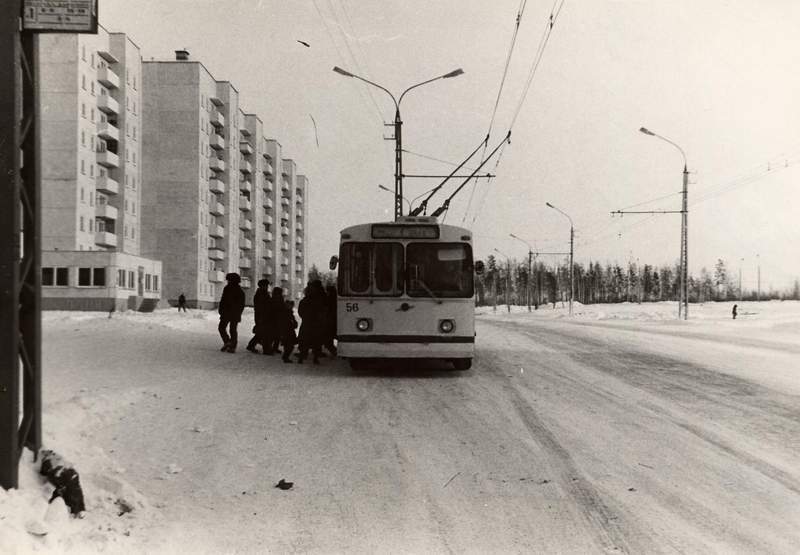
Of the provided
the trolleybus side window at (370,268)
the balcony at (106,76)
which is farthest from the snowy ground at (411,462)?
the balcony at (106,76)

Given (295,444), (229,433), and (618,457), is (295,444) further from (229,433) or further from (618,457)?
(618,457)

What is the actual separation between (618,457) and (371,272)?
23.6 feet

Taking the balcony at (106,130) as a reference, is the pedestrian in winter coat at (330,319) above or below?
below

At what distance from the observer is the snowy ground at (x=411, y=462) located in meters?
5.01

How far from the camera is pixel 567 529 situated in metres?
5.22

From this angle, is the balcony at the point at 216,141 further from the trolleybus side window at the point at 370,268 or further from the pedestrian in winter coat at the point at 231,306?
the trolleybus side window at the point at 370,268

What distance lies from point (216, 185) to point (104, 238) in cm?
2083

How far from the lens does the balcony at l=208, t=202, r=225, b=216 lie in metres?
72.4

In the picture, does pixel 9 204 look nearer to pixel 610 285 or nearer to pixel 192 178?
pixel 192 178

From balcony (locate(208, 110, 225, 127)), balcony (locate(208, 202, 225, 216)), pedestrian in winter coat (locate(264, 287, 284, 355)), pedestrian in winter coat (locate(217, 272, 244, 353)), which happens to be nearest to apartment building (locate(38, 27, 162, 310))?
balcony (locate(208, 110, 225, 127))

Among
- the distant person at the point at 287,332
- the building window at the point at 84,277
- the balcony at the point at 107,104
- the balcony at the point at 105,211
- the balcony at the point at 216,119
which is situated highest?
the balcony at the point at 216,119

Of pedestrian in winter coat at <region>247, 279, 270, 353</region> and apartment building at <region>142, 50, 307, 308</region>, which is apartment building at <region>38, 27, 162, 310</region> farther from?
pedestrian in winter coat at <region>247, 279, 270, 353</region>

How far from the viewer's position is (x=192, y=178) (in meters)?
66.8

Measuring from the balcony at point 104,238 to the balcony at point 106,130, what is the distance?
723 cm
